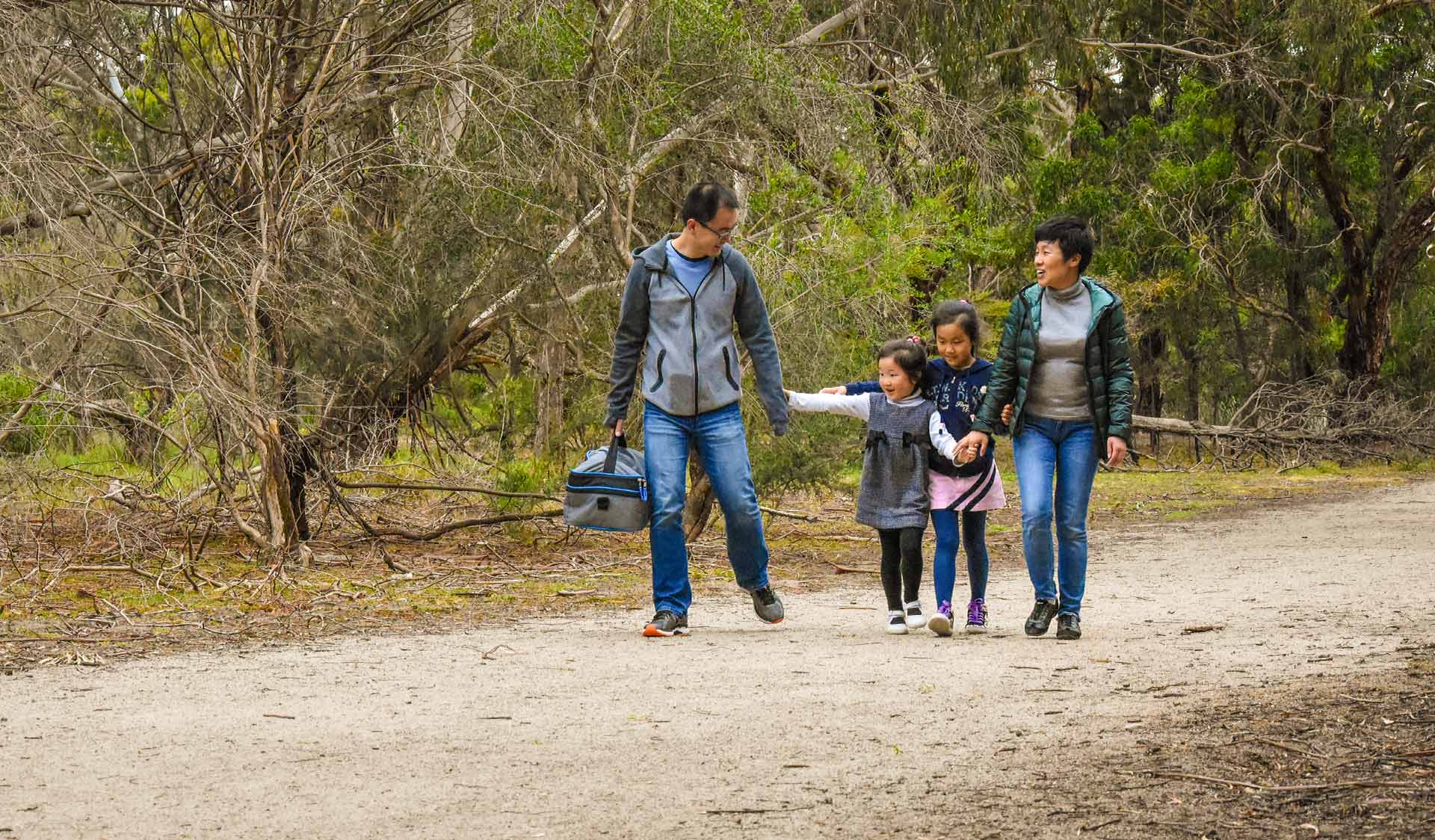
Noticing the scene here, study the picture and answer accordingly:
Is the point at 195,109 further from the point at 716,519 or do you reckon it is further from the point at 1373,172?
the point at 1373,172

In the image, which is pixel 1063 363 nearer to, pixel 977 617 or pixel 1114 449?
pixel 1114 449

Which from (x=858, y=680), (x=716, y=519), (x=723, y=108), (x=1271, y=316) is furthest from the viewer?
(x=1271, y=316)

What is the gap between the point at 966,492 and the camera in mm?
7473

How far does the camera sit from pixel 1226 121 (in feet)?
87.8

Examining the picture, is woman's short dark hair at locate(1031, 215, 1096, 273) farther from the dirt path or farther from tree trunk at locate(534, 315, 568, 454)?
tree trunk at locate(534, 315, 568, 454)

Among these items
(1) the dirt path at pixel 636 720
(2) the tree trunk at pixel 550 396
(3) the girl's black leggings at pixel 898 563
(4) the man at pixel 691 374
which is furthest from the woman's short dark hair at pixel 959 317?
(2) the tree trunk at pixel 550 396

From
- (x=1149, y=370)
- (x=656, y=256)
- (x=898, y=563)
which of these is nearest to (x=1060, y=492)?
(x=898, y=563)

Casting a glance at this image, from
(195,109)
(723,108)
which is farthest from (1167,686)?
(195,109)

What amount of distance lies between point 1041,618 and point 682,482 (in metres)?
1.71

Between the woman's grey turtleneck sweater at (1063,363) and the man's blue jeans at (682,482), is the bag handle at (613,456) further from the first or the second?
the woman's grey turtleneck sweater at (1063,363)

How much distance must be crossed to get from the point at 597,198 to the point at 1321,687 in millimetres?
7409

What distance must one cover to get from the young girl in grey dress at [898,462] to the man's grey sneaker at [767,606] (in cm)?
54

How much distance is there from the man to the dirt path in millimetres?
494

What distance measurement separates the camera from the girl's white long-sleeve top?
7426mm
